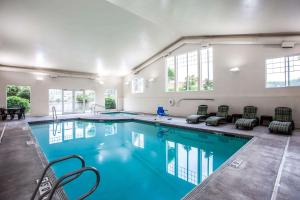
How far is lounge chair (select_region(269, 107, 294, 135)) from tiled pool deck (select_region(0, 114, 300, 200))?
2.99 ft

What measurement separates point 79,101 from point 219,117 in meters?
10.1

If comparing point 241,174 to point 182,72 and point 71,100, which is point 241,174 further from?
point 71,100

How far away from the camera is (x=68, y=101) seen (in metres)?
11.9

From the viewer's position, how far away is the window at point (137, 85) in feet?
41.5

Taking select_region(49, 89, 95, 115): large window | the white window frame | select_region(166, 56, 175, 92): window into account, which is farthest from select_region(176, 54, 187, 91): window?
select_region(49, 89, 95, 115): large window

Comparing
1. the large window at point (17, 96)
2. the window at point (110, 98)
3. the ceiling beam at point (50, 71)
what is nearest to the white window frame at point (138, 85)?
the window at point (110, 98)

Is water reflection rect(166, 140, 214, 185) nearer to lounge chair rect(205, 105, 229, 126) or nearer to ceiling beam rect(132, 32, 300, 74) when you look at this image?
lounge chair rect(205, 105, 229, 126)

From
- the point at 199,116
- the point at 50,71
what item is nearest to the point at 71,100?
the point at 50,71

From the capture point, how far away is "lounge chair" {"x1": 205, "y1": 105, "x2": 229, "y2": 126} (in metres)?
6.59

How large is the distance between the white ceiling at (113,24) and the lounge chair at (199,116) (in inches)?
136

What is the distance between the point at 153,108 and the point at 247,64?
622cm

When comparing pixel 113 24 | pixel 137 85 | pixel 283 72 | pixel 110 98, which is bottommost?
pixel 110 98

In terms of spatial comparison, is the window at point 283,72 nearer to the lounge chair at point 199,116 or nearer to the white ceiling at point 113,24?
the white ceiling at point 113,24

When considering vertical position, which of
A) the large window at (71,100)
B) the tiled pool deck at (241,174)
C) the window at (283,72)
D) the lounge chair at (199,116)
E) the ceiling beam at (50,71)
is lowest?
the tiled pool deck at (241,174)
